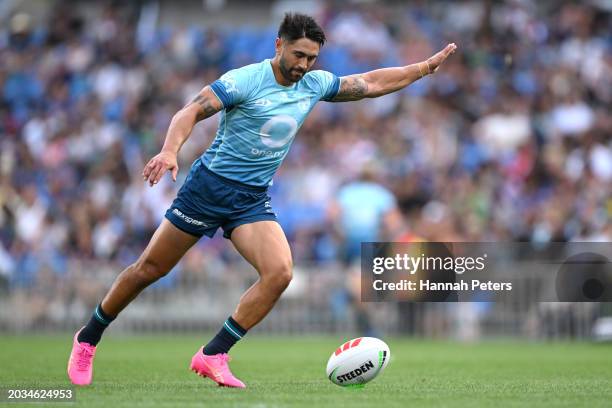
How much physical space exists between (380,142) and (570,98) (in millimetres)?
3243

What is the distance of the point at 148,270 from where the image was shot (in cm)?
834

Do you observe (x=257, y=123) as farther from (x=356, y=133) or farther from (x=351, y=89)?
(x=356, y=133)

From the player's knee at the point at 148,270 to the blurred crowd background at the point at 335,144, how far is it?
7.42 metres

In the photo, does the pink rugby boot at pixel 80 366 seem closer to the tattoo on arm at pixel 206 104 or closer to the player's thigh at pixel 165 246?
the player's thigh at pixel 165 246

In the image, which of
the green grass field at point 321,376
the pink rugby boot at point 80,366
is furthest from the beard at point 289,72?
the pink rugby boot at point 80,366

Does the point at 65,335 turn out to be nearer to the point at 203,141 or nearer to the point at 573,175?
the point at 203,141

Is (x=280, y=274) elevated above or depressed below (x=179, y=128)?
below

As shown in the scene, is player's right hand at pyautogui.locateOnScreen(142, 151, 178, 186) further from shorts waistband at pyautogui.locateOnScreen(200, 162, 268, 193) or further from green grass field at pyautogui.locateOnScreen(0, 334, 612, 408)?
green grass field at pyautogui.locateOnScreen(0, 334, 612, 408)

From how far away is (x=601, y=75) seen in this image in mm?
19734

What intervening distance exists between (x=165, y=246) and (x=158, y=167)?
3.47 feet

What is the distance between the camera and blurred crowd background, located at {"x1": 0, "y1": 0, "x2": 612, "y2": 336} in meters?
17.5

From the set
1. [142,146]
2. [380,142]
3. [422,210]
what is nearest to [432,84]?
[380,142]
